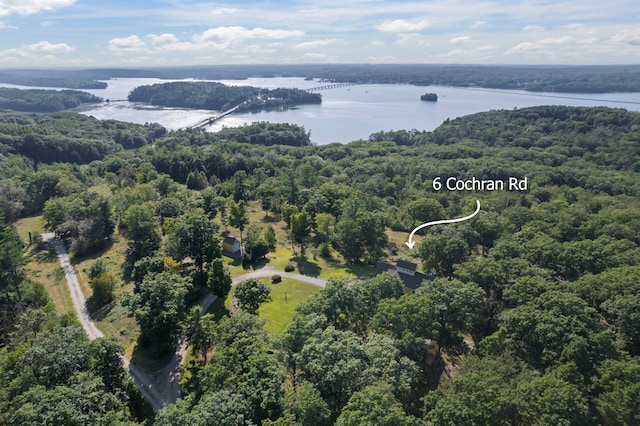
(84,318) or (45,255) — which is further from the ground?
(45,255)

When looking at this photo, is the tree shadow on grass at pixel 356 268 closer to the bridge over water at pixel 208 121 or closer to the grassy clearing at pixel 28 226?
the grassy clearing at pixel 28 226

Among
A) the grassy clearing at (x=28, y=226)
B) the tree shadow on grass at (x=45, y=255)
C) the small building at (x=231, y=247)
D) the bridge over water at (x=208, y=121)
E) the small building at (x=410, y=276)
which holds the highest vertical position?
the bridge over water at (x=208, y=121)

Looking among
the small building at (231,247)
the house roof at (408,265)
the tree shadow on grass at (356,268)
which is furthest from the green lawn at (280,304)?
the house roof at (408,265)

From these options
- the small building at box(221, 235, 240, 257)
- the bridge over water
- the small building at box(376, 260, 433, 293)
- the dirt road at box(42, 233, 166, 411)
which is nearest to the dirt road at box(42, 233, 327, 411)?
the dirt road at box(42, 233, 166, 411)

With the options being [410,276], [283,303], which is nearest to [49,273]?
[283,303]

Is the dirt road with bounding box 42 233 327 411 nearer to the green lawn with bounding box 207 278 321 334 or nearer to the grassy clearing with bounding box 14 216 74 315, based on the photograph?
the grassy clearing with bounding box 14 216 74 315

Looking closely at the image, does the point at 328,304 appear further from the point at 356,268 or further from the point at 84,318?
the point at 84,318
